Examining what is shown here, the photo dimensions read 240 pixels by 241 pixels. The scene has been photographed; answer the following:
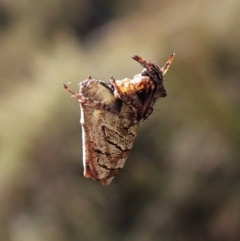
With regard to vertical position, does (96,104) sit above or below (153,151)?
below

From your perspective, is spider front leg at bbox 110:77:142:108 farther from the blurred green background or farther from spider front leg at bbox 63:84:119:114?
the blurred green background

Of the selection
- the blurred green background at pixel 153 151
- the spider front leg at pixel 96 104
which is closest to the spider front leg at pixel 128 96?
the spider front leg at pixel 96 104

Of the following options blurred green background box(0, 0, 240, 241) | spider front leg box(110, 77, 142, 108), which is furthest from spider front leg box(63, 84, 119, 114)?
blurred green background box(0, 0, 240, 241)

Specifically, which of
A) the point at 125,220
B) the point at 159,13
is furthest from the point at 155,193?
the point at 159,13

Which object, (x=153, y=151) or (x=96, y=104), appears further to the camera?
(x=153, y=151)

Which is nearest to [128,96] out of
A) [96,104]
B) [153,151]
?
[96,104]

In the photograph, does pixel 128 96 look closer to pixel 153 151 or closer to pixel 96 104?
pixel 96 104
